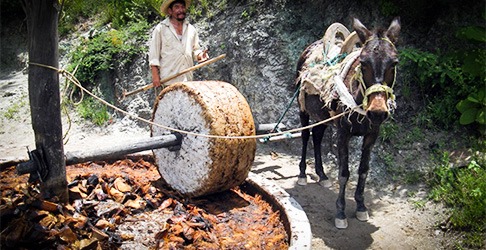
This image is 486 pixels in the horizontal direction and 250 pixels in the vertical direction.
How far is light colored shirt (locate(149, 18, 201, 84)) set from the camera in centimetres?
511

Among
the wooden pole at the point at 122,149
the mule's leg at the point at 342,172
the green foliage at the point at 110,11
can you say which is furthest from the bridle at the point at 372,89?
the green foliage at the point at 110,11

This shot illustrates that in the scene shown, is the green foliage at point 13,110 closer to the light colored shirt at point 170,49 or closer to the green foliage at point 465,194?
the light colored shirt at point 170,49

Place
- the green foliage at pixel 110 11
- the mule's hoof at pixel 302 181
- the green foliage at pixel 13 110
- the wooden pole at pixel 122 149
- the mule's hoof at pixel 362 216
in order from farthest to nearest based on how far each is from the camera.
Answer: the green foliage at pixel 110 11 → the green foliage at pixel 13 110 → the mule's hoof at pixel 302 181 → the mule's hoof at pixel 362 216 → the wooden pole at pixel 122 149

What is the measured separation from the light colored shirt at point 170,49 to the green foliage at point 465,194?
3.57 m

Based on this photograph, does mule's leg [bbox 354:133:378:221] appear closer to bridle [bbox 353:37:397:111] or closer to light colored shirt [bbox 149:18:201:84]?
bridle [bbox 353:37:397:111]

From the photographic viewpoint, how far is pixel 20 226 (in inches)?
111

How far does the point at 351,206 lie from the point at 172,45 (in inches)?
121

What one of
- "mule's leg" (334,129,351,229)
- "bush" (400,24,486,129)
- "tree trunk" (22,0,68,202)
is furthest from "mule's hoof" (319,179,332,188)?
"tree trunk" (22,0,68,202)

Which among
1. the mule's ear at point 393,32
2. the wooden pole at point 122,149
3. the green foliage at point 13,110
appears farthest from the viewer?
the green foliage at point 13,110

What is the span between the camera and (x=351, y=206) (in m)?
4.99

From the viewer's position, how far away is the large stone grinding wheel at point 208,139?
3.63m

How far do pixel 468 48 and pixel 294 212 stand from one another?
14.9ft

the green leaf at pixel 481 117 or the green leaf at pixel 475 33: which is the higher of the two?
the green leaf at pixel 475 33

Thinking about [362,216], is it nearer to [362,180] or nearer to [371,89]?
[362,180]
